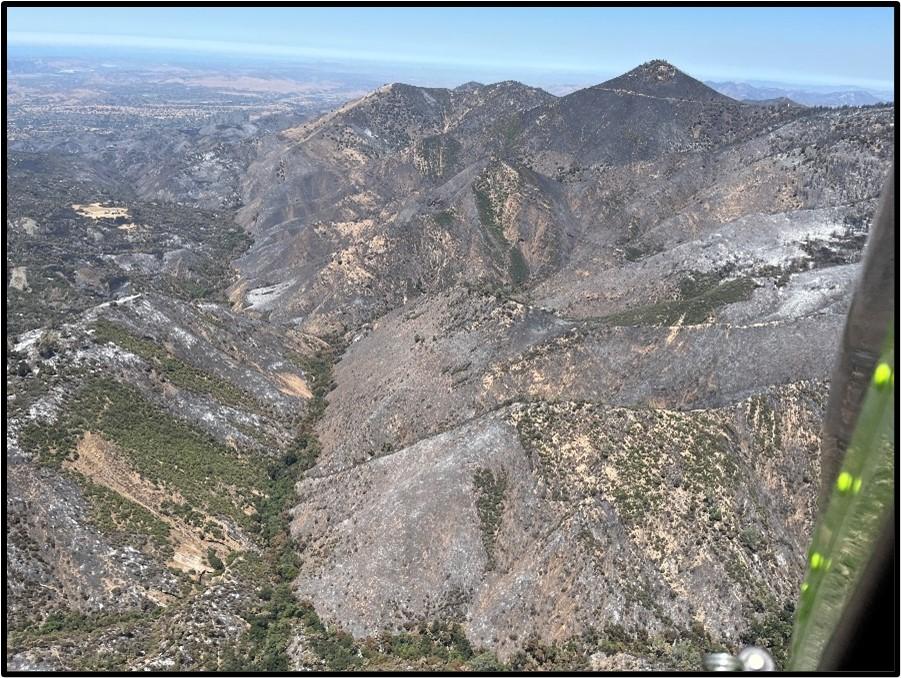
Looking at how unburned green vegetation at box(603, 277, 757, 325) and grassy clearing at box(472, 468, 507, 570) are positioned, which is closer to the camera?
grassy clearing at box(472, 468, 507, 570)

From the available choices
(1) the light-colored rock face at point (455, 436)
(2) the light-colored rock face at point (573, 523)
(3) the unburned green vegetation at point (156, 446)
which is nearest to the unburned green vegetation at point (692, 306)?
(1) the light-colored rock face at point (455, 436)

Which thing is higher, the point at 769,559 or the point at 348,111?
the point at 348,111

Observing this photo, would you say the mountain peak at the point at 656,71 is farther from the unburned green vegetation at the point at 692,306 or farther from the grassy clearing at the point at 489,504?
the grassy clearing at the point at 489,504

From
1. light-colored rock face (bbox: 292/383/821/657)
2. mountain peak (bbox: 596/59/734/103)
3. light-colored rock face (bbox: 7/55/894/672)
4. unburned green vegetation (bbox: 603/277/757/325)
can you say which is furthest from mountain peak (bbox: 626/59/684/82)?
light-colored rock face (bbox: 292/383/821/657)

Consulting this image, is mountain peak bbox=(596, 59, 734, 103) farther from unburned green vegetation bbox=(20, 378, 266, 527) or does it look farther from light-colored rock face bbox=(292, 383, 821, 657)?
unburned green vegetation bbox=(20, 378, 266, 527)

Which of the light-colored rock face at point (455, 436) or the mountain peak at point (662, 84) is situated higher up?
the mountain peak at point (662, 84)

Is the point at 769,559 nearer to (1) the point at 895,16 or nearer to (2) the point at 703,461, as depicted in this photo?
(2) the point at 703,461

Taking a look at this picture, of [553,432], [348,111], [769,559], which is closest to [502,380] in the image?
[553,432]

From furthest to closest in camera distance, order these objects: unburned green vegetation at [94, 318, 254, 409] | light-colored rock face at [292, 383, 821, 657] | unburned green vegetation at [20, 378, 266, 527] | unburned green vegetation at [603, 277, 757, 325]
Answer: unburned green vegetation at [603, 277, 757, 325] < unburned green vegetation at [94, 318, 254, 409] < unburned green vegetation at [20, 378, 266, 527] < light-colored rock face at [292, 383, 821, 657]

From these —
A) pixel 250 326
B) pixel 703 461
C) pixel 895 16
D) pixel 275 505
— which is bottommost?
pixel 275 505

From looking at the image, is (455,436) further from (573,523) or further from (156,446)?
(156,446)

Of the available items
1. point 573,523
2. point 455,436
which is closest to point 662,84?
point 455,436
